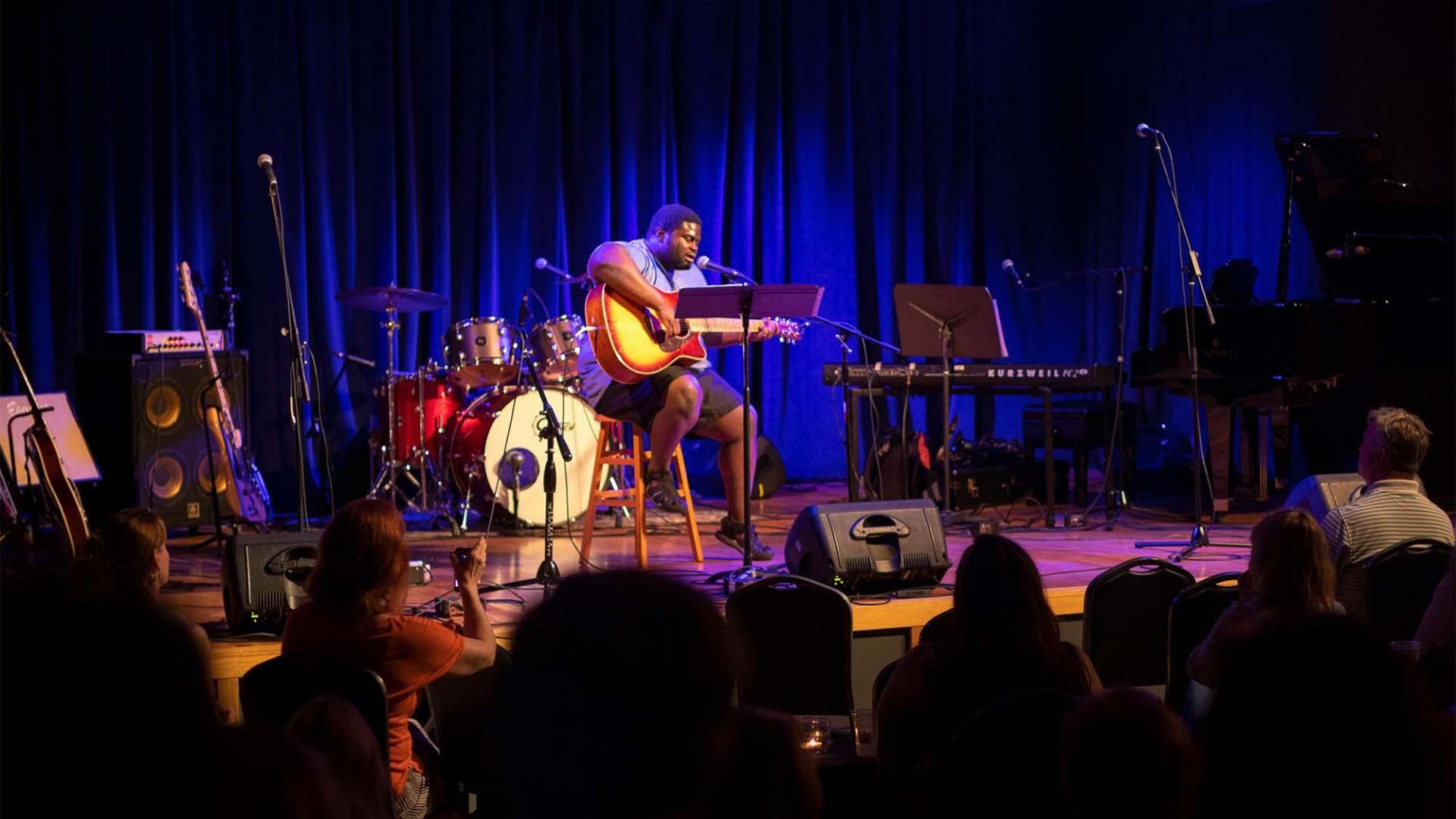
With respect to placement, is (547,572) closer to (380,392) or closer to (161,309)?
(380,392)

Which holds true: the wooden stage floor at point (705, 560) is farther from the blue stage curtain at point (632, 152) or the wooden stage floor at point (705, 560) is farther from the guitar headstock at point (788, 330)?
the blue stage curtain at point (632, 152)

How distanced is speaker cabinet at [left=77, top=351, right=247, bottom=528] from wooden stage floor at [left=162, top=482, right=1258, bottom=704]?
322 mm

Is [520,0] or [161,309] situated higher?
[520,0]

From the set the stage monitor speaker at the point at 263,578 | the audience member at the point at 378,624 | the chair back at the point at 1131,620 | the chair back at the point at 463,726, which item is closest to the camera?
the audience member at the point at 378,624

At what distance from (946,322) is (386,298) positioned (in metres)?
3.34

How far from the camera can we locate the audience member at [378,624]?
11.4 feet

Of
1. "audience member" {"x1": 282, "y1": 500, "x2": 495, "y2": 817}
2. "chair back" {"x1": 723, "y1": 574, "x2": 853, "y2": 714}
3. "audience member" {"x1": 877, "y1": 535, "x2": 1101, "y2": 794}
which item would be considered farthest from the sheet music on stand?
"audience member" {"x1": 877, "y1": 535, "x2": 1101, "y2": 794}

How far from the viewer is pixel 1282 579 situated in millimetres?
3645

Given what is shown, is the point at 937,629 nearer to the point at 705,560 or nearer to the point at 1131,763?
the point at 1131,763

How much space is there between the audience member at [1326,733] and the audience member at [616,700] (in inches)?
25.5

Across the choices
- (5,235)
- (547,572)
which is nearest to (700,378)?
(547,572)

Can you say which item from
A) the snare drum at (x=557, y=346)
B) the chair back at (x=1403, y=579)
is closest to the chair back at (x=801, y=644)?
the chair back at (x=1403, y=579)

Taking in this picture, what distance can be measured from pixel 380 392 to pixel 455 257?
1.59m

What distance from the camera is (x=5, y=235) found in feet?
28.0
